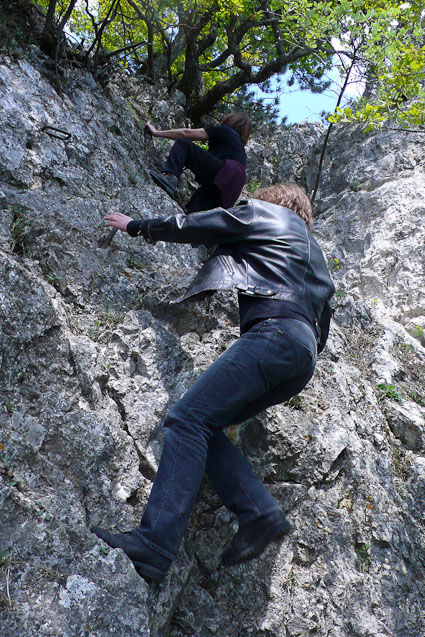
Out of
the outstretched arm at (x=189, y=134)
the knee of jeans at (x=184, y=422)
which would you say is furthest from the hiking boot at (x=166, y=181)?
the knee of jeans at (x=184, y=422)

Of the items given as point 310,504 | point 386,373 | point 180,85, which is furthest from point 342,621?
point 180,85

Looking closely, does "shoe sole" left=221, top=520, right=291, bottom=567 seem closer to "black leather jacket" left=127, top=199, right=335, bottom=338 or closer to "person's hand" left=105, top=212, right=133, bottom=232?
"black leather jacket" left=127, top=199, right=335, bottom=338

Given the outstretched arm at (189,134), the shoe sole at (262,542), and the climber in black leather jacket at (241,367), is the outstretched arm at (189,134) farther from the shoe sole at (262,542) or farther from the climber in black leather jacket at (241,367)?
the shoe sole at (262,542)

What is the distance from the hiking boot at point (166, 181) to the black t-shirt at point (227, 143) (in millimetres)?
547

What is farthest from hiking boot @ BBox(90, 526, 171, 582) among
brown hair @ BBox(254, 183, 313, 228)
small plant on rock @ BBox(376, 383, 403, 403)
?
small plant on rock @ BBox(376, 383, 403, 403)

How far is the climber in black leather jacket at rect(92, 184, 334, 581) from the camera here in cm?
273

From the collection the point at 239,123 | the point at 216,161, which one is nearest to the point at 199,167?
the point at 216,161

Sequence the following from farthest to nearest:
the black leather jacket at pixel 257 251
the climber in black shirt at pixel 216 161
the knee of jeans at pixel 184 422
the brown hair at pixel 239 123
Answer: the brown hair at pixel 239 123 → the climber in black shirt at pixel 216 161 → the black leather jacket at pixel 257 251 → the knee of jeans at pixel 184 422

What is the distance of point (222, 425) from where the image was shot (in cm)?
293

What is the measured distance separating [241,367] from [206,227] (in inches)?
35.7

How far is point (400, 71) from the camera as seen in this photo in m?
6.34

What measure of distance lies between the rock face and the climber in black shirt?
394mm

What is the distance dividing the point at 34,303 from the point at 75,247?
1.09m

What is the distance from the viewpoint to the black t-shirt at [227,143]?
19.2 ft
